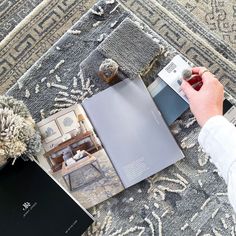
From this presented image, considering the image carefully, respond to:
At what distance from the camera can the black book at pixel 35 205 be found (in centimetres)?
85

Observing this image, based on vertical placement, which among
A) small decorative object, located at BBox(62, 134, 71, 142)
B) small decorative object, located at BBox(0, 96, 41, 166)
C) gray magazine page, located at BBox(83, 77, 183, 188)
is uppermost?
gray magazine page, located at BBox(83, 77, 183, 188)

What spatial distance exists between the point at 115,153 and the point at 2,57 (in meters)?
0.30

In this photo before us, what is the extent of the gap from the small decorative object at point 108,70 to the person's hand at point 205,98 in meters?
0.13

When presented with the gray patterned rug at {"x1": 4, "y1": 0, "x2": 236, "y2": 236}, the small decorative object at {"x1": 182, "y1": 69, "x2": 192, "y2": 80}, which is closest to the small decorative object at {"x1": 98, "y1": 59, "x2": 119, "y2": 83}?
the gray patterned rug at {"x1": 4, "y1": 0, "x2": 236, "y2": 236}

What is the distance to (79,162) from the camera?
2.89 ft

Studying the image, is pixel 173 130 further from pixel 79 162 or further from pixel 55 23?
pixel 55 23

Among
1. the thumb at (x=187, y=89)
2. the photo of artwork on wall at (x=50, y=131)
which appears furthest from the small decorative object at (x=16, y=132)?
the thumb at (x=187, y=89)

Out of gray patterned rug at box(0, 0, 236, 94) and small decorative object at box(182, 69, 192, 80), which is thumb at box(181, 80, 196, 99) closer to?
small decorative object at box(182, 69, 192, 80)

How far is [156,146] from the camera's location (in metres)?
0.90

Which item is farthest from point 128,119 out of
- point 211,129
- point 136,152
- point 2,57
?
point 2,57

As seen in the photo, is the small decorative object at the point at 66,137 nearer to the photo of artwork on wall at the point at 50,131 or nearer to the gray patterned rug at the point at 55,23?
the photo of artwork on wall at the point at 50,131

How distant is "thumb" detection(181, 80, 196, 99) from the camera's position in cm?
87

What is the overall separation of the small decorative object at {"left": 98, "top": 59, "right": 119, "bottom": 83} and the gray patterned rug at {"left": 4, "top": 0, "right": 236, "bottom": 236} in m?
0.02

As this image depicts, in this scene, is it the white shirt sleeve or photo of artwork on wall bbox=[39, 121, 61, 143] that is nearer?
the white shirt sleeve
